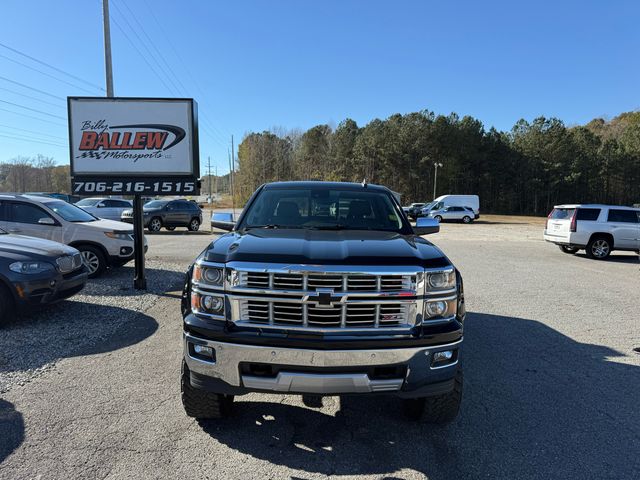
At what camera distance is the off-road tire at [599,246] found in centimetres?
1409

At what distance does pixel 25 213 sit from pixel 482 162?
210 feet

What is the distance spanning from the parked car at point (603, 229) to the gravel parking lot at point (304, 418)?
9.45 m

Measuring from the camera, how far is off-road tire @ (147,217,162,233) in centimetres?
2127

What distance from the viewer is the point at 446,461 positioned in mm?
2783

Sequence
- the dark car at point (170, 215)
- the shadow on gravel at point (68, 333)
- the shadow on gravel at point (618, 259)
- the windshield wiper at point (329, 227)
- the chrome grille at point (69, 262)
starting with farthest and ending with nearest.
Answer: the dark car at point (170, 215), the shadow on gravel at point (618, 259), the chrome grille at point (69, 262), the shadow on gravel at point (68, 333), the windshield wiper at point (329, 227)

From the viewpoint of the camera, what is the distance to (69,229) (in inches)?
330

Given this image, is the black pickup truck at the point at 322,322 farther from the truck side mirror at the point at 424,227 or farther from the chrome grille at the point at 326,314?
the truck side mirror at the point at 424,227

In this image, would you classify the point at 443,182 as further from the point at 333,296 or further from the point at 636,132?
the point at 333,296

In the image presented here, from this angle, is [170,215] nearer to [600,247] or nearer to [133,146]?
[133,146]

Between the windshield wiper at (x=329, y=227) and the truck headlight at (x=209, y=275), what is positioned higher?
the windshield wiper at (x=329, y=227)

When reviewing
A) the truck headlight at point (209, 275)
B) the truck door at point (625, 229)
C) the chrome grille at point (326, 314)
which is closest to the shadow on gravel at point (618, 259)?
the truck door at point (625, 229)

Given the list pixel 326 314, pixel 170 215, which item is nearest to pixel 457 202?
pixel 170 215

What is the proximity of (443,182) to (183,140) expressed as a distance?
59.2 meters

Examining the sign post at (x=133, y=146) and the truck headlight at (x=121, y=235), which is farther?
the truck headlight at (x=121, y=235)
